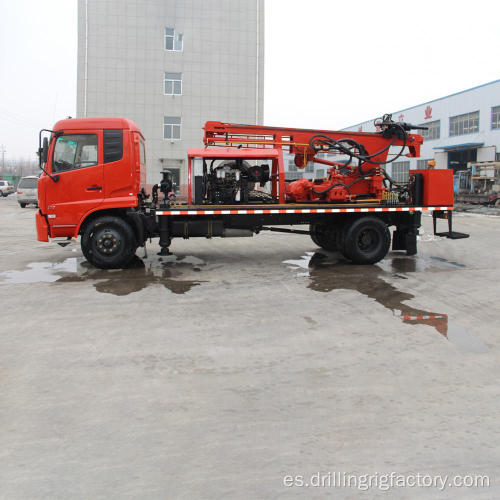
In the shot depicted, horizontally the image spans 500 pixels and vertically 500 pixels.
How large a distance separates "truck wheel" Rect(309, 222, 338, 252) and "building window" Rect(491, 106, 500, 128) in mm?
31894

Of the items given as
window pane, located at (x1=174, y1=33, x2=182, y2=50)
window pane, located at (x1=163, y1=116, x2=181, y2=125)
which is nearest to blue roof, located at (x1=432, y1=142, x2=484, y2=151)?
window pane, located at (x1=163, y1=116, x2=181, y2=125)

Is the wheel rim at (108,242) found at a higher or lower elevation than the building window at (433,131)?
lower

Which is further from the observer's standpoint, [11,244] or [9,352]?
[11,244]

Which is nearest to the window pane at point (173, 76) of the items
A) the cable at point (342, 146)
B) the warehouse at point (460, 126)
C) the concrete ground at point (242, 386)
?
the warehouse at point (460, 126)

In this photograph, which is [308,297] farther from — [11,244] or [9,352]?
[11,244]

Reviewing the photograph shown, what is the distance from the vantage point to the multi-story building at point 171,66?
30859 millimetres

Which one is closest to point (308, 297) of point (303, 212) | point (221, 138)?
point (303, 212)

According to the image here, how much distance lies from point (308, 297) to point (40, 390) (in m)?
4.31

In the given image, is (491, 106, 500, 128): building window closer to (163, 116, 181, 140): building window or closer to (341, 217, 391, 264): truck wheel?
(163, 116, 181, 140): building window

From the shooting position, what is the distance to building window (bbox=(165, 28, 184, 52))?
31641mm

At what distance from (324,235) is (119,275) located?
17.2 feet

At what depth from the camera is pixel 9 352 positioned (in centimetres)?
512

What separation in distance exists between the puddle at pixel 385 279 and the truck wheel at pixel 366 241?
0.21m

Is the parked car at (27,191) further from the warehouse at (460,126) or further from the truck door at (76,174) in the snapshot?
the warehouse at (460,126)
